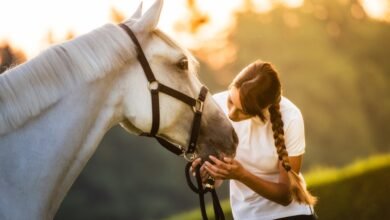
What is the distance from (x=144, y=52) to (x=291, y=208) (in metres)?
1.52

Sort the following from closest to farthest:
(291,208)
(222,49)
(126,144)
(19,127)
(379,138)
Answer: (19,127) < (291,208) < (126,144) < (379,138) < (222,49)

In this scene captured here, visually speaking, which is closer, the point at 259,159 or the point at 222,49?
the point at 259,159

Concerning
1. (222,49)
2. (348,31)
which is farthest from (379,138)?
(222,49)

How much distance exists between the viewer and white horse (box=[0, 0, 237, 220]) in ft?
11.7

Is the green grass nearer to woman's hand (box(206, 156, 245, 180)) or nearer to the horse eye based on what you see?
woman's hand (box(206, 156, 245, 180))

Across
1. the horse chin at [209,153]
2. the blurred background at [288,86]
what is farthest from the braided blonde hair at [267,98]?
the blurred background at [288,86]

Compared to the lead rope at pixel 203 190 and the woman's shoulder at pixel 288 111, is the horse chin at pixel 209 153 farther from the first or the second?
the woman's shoulder at pixel 288 111

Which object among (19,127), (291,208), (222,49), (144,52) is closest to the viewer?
(19,127)

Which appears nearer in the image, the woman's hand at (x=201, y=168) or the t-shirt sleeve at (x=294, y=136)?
the woman's hand at (x=201, y=168)

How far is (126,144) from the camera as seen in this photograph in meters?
35.6

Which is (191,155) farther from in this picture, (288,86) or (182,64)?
(288,86)

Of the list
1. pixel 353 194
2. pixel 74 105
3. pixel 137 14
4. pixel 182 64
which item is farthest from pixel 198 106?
pixel 353 194

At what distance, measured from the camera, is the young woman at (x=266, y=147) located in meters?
4.56

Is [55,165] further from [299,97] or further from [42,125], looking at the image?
[299,97]
